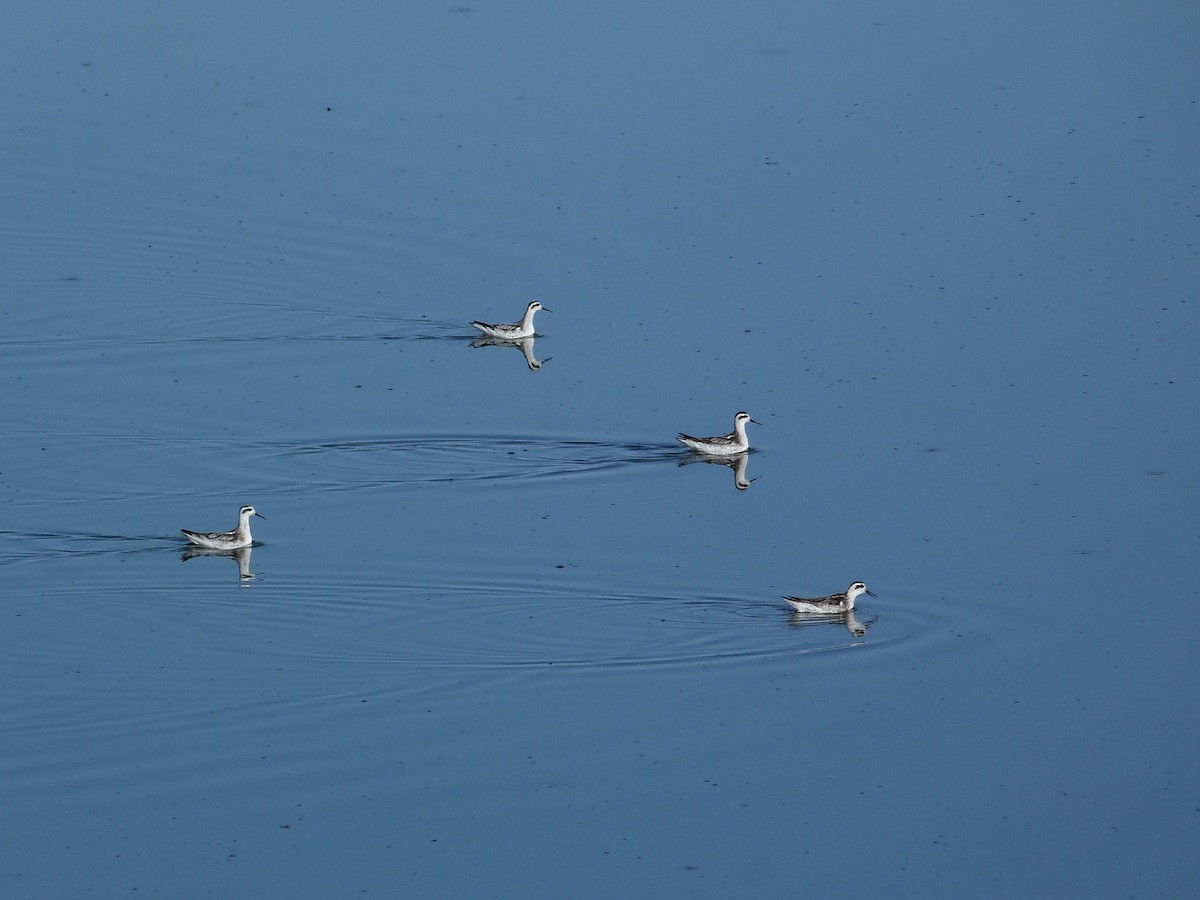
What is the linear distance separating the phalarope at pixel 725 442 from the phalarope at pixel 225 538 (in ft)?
20.9

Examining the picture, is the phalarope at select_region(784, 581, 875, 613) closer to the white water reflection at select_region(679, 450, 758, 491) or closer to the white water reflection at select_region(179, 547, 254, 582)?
the white water reflection at select_region(679, 450, 758, 491)

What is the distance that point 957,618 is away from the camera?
24375mm

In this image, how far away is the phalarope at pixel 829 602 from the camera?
24.1 m

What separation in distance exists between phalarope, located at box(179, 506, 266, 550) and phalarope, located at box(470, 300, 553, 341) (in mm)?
7430

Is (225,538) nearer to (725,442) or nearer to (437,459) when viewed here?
(437,459)

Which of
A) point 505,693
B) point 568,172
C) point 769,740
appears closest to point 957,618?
point 769,740

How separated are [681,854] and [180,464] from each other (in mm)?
11166

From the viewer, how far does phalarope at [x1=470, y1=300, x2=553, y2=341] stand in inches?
1292

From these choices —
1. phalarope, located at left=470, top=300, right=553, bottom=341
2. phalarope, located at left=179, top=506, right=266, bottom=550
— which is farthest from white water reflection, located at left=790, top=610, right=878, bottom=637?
phalarope, located at left=470, top=300, right=553, bottom=341

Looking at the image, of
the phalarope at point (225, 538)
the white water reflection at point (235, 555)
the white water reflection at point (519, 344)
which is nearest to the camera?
the white water reflection at point (235, 555)

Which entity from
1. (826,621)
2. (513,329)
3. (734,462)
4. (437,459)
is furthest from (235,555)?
(513,329)

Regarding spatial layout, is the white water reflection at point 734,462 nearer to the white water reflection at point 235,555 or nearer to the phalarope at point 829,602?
the phalarope at point 829,602

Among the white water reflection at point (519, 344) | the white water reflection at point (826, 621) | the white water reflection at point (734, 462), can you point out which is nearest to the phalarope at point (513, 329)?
the white water reflection at point (519, 344)

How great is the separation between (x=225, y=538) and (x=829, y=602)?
732cm
